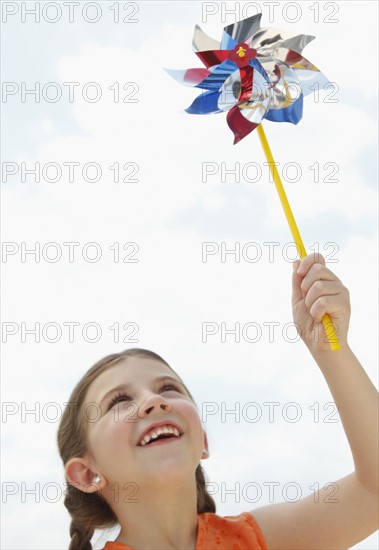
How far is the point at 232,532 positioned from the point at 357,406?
0.48 metres

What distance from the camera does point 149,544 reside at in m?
1.84

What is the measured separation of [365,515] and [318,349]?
43 cm

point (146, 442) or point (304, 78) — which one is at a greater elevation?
point (304, 78)

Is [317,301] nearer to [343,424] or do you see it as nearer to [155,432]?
[343,424]

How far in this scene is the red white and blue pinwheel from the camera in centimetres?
214

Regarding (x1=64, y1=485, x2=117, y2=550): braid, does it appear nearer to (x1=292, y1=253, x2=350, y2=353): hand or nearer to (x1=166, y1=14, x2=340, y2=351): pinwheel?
(x1=292, y1=253, x2=350, y2=353): hand

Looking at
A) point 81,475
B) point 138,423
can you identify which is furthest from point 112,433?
point 81,475

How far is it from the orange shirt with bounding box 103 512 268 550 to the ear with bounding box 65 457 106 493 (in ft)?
0.50

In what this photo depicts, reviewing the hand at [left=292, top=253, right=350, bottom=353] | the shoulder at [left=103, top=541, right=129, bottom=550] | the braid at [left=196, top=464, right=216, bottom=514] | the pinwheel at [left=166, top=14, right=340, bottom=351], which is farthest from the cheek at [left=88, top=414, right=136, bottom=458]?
the pinwheel at [left=166, top=14, right=340, bottom=351]

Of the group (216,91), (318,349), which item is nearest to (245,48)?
(216,91)

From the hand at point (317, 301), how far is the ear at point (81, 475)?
2.18 feet

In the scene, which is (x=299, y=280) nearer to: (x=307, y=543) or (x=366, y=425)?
(x=366, y=425)

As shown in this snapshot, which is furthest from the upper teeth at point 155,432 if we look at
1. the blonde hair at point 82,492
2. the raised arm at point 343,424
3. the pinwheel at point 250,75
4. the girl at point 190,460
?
the pinwheel at point 250,75

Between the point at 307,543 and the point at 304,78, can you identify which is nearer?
the point at 307,543
